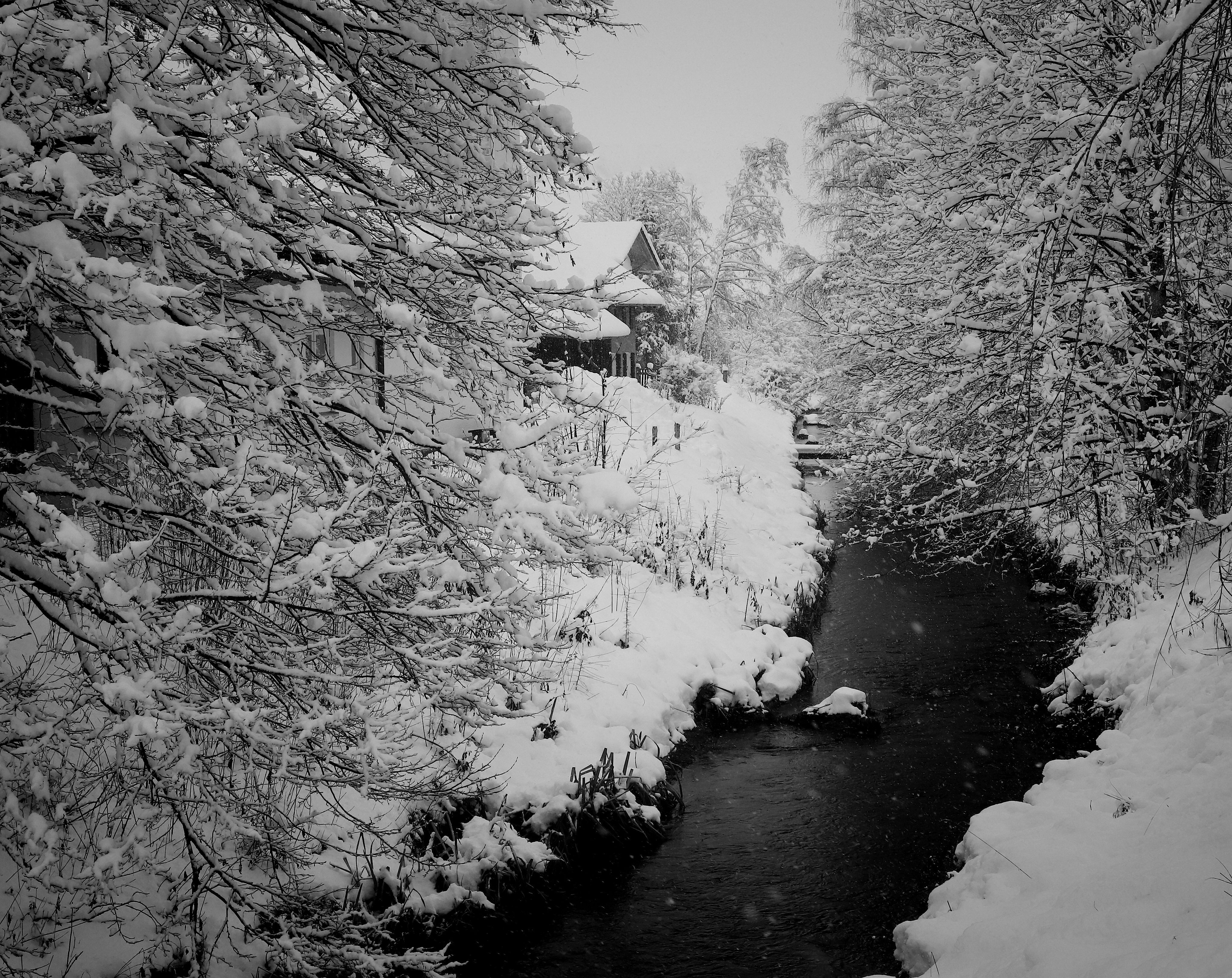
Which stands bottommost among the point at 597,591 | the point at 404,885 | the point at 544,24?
the point at 404,885

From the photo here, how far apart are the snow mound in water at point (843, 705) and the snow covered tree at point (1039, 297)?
2076 millimetres

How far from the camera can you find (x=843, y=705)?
8.69 m

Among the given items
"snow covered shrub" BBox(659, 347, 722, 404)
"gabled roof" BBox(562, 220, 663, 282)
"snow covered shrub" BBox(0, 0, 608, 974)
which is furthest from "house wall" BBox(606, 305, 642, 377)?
"snow covered shrub" BBox(0, 0, 608, 974)

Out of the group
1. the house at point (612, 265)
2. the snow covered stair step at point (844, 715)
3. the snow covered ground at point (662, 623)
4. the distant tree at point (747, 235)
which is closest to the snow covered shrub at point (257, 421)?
the snow covered ground at point (662, 623)

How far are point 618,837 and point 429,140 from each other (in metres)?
5.31

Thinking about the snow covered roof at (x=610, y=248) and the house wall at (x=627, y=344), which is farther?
the house wall at (x=627, y=344)

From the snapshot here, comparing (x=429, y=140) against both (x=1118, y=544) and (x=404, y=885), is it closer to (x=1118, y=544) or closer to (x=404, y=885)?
(x=404, y=885)

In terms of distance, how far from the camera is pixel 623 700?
27.2 feet

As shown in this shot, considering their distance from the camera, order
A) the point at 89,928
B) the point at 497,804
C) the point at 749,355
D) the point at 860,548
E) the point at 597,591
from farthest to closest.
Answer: the point at 749,355 → the point at 860,548 → the point at 597,591 → the point at 497,804 → the point at 89,928

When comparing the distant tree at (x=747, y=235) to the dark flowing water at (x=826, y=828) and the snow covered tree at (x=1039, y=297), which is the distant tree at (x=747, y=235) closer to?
the snow covered tree at (x=1039, y=297)

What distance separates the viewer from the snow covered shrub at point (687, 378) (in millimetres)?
27719

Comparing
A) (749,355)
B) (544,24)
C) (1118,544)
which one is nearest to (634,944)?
(544,24)

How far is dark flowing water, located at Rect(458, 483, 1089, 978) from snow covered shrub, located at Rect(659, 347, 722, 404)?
17341 millimetres

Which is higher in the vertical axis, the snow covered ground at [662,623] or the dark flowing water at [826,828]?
the snow covered ground at [662,623]
